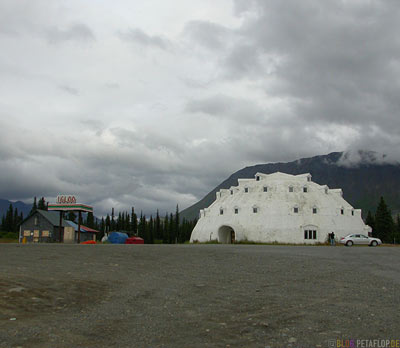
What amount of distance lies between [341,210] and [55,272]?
45757 millimetres

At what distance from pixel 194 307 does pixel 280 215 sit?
142ft

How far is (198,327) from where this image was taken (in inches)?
297

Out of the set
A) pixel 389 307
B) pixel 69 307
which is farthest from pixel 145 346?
pixel 389 307

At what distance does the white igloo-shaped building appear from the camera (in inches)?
1959

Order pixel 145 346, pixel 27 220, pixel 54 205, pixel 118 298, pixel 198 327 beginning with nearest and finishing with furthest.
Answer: pixel 145 346 < pixel 198 327 < pixel 118 298 < pixel 54 205 < pixel 27 220

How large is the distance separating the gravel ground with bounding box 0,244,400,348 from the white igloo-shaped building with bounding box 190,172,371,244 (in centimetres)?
3538

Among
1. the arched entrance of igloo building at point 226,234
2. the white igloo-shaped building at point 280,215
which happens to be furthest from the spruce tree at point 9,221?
the arched entrance of igloo building at point 226,234

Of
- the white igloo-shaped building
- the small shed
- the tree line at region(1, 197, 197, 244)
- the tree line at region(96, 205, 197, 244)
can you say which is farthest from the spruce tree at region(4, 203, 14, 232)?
the white igloo-shaped building

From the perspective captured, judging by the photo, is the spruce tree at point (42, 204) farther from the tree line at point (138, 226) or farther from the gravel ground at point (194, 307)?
the gravel ground at point (194, 307)

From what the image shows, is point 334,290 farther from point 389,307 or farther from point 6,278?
point 6,278

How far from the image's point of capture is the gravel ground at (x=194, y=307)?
6.93m

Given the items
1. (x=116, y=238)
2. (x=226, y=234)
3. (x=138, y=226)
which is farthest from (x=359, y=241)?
(x=138, y=226)

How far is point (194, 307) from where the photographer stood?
9.15 meters

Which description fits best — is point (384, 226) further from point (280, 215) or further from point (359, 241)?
point (359, 241)
